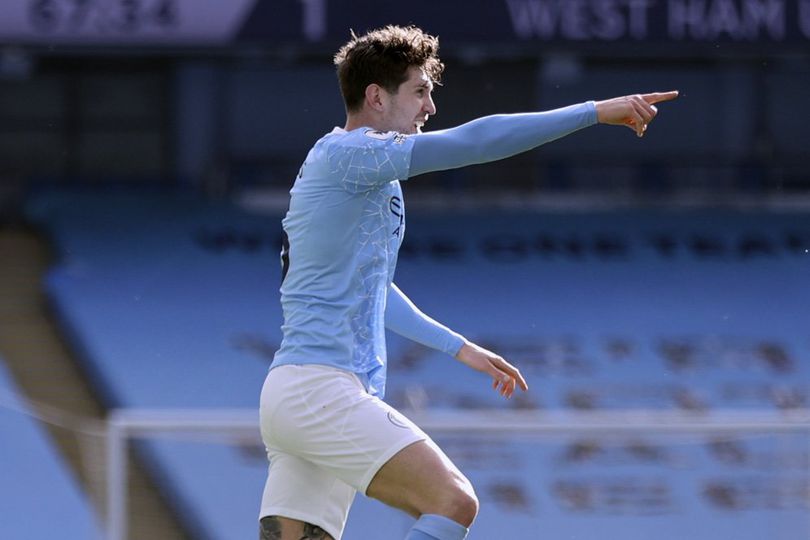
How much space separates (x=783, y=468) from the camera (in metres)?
5.99

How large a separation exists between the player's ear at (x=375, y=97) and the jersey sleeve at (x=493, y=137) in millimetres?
194

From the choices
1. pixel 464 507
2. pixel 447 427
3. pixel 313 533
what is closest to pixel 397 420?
pixel 464 507

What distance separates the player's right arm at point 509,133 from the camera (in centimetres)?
323

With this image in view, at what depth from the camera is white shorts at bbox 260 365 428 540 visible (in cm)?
339

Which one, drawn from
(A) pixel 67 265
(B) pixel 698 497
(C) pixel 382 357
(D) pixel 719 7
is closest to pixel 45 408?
(A) pixel 67 265

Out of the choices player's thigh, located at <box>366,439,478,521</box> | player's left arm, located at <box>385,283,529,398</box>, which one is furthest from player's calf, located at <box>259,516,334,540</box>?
player's left arm, located at <box>385,283,529,398</box>

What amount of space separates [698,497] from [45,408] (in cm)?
629

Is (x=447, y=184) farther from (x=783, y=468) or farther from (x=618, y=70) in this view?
(x=783, y=468)

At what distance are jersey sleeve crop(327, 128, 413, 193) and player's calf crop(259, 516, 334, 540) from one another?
79cm

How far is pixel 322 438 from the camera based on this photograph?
3432mm

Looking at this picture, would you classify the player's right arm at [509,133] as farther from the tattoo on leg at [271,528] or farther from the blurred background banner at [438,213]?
the blurred background banner at [438,213]

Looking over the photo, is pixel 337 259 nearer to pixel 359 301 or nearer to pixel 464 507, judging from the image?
pixel 359 301

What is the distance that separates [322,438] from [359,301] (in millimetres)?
326

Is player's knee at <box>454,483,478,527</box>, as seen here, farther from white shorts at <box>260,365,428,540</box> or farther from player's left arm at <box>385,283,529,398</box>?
player's left arm at <box>385,283,529,398</box>
